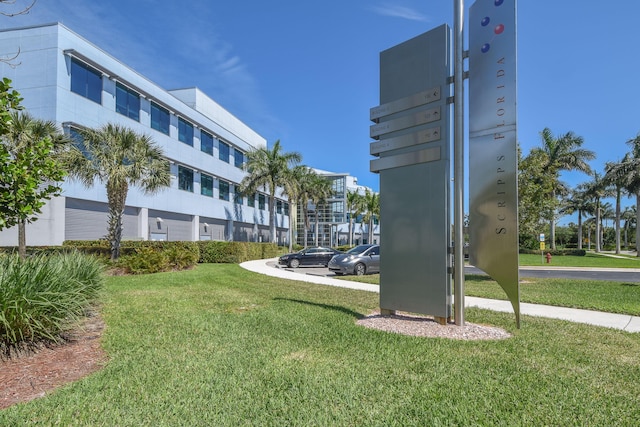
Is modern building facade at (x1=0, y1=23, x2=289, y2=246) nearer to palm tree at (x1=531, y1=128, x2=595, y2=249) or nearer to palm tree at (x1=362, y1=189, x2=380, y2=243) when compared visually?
palm tree at (x1=362, y1=189, x2=380, y2=243)

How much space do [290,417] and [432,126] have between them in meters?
5.17

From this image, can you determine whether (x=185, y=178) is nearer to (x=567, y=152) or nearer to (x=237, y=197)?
(x=237, y=197)

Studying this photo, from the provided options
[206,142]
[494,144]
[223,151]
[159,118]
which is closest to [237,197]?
[223,151]

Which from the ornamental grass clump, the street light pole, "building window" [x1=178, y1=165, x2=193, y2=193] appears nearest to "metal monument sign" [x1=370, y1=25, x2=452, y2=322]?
the street light pole

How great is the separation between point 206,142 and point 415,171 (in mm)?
34261

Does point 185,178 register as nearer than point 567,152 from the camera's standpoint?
Yes

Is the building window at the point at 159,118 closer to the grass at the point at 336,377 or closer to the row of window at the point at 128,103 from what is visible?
the row of window at the point at 128,103

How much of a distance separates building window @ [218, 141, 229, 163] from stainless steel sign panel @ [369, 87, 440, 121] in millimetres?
35159

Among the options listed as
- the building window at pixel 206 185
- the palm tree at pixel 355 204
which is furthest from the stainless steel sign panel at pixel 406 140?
the palm tree at pixel 355 204

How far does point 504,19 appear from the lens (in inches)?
229

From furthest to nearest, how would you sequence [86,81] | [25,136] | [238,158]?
1. [238,158]
2. [86,81]
3. [25,136]

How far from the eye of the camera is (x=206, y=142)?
37875 mm

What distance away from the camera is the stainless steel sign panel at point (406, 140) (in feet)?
21.5

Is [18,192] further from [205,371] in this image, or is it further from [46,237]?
[46,237]
